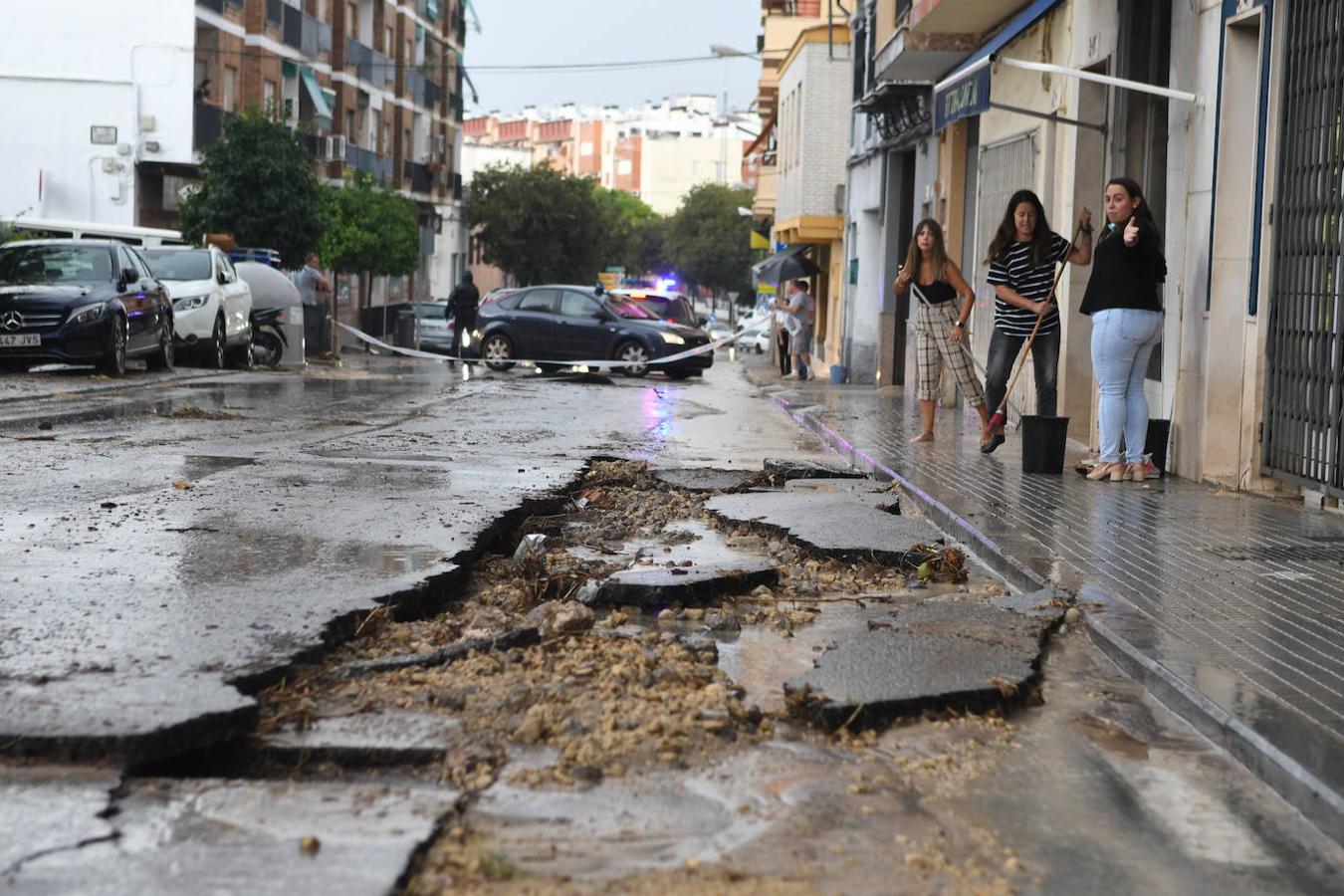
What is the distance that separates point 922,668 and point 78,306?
52.9 feet

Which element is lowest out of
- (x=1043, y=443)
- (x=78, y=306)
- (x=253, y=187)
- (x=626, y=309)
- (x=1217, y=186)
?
(x=1043, y=443)

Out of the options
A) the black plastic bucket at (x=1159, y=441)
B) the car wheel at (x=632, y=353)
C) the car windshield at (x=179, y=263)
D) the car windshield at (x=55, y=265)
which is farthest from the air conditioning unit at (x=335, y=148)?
the black plastic bucket at (x=1159, y=441)

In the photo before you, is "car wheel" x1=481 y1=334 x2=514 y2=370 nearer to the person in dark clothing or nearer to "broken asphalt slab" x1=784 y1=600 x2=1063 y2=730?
the person in dark clothing

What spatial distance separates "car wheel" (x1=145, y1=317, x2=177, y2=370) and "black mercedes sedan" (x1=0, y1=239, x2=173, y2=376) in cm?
4

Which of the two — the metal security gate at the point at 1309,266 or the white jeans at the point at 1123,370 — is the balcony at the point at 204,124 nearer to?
the white jeans at the point at 1123,370

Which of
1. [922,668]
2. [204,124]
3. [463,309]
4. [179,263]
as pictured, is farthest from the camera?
[204,124]

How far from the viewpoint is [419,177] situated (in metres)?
67.1

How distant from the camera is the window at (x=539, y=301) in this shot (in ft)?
98.4

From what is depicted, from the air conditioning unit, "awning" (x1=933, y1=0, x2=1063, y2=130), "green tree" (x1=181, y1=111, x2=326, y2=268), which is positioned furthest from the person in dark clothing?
the air conditioning unit

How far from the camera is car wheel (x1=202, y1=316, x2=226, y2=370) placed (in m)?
23.7

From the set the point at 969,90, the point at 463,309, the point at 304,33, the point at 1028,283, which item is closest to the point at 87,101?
the point at 304,33

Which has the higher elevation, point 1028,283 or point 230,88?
point 230,88

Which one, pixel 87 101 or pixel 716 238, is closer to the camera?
pixel 87 101

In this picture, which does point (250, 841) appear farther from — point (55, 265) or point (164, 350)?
point (164, 350)
